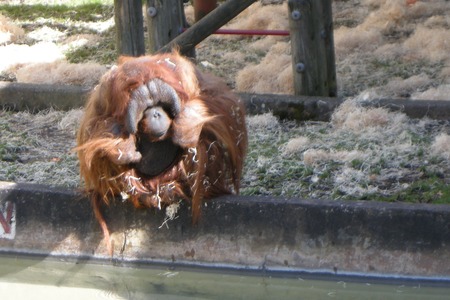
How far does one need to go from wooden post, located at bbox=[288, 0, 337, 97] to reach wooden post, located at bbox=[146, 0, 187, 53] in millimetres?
662

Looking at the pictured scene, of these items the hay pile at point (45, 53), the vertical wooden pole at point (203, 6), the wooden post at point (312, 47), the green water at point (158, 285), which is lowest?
the green water at point (158, 285)

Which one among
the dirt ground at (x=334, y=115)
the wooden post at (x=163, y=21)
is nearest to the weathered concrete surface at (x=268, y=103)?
the dirt ground at (x=334, y=115)

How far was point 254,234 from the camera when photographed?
3754mm

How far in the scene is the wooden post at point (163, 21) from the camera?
527 centimetres

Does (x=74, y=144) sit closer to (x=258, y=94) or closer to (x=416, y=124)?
(x=258, y=94)

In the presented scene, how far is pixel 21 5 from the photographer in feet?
27.6

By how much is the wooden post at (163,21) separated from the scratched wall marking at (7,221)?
166 centimetres

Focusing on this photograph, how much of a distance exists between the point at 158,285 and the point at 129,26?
2.03 m

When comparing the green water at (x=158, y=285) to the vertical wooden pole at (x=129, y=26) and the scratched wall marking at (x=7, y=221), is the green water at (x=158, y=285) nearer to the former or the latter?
the scratched wall marking at (x=7, y=221)

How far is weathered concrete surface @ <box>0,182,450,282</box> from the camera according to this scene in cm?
359

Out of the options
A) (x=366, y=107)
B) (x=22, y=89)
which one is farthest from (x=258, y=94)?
(x=22, y=89)

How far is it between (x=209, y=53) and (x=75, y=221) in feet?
9.47

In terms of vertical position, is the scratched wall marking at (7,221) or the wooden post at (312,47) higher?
the wooden post at (312,47)

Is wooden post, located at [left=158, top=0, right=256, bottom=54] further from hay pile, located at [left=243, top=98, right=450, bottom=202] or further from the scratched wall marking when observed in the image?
the scratched wall marking
